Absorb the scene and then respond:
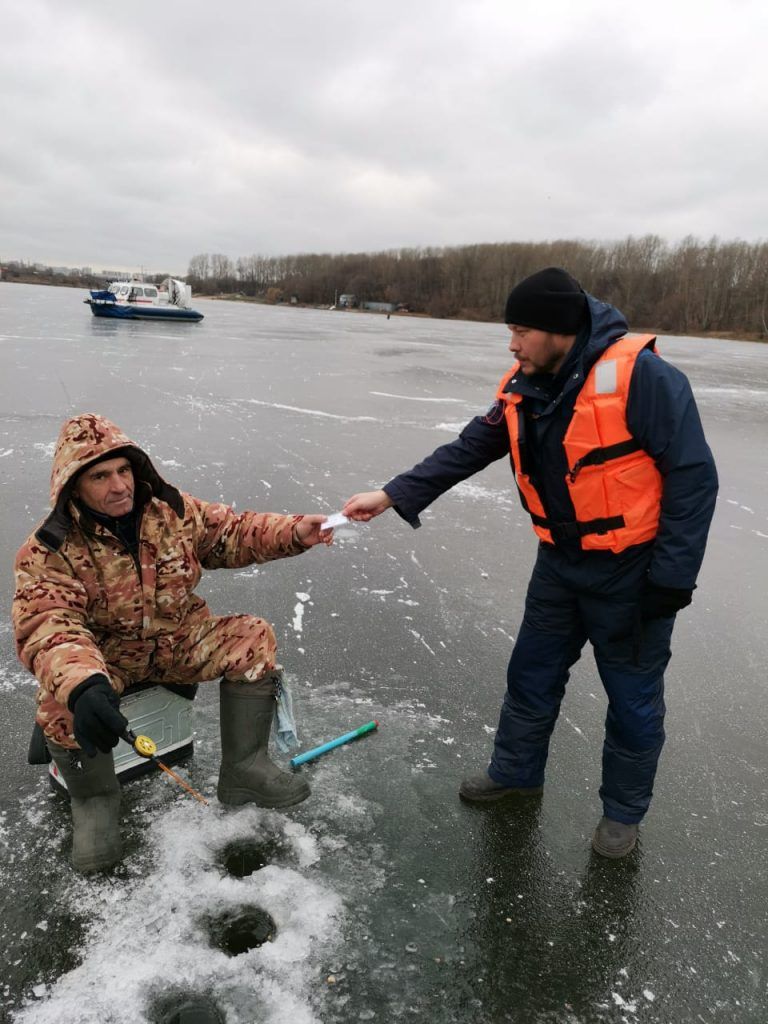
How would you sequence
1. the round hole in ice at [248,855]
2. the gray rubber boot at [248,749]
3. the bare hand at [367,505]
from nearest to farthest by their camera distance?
the round hole in ice at [248,855]
the gray rubber boot at [248,749]
the bare hand at [367,505]

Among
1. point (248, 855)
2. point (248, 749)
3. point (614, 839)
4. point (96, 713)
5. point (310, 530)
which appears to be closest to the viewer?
point (96, 713)

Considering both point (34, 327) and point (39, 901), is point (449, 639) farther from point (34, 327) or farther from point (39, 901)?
point (34, 327)

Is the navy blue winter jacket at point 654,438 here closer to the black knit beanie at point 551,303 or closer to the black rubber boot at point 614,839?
the black knit beanie at point 551,303

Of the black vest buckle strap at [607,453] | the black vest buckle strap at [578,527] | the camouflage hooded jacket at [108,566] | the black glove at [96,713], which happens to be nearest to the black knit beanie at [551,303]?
the black vest buckle strap at [607,453]

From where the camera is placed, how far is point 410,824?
248 cm

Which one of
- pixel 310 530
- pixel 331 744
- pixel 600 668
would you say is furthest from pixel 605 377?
pixel 331 744

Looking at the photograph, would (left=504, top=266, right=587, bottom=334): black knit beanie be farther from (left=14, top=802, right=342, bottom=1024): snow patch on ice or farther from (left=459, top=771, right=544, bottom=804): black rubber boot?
(left=14, top=802, right=342, bottom=1024): snow patch on ice

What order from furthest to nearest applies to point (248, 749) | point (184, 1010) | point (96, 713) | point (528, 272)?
point (528, 272), point (248, 749), point (96, 713), point (184, 1010)

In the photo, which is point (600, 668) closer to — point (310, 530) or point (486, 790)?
point (486, 790)

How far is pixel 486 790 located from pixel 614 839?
1.60 feet

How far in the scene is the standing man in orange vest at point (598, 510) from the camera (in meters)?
2.02

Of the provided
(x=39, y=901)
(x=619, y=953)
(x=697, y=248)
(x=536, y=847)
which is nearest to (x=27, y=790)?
(x=39, y=901)

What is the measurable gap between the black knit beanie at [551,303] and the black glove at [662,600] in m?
0.86

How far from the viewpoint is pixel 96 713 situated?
1.89 metres
